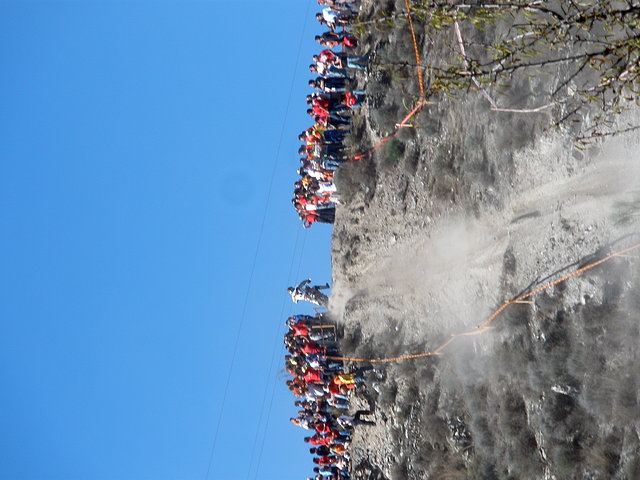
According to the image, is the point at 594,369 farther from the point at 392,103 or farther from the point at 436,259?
the point at 392,103

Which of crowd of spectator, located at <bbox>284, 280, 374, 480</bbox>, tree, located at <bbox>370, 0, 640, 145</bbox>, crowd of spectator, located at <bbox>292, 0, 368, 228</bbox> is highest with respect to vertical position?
crowd of spectator, located at <bbox>292, 0, 368, 228</bbox>

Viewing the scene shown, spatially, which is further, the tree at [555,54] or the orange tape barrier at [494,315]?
the orange tape barrier at [494,315]

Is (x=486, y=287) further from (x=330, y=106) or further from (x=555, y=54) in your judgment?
(x=330, y=106)

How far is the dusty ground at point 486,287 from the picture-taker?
38.8 ft

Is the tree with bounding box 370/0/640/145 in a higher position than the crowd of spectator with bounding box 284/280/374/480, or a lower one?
higher

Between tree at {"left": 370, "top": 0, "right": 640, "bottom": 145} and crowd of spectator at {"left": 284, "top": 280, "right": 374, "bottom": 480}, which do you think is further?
crowd of spectator at {"left": 284, "top": 280, "right": 374, "bottom": 480}

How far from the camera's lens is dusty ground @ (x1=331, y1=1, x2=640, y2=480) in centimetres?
1181

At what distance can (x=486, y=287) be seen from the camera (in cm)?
1527

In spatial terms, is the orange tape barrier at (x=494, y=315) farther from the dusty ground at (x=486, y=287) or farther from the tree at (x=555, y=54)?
the tree at (x=555, y=54)

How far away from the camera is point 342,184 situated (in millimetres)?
20953

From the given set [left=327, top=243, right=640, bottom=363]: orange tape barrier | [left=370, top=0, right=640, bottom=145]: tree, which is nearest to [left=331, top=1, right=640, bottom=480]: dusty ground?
[left=327, top=243, right=640, bottom=363]: orange tape barrier

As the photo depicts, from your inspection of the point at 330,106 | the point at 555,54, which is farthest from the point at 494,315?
the point at 330,106

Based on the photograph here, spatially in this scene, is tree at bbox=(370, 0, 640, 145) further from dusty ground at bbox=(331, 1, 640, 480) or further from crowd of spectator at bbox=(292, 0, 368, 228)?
crowd of spectator at bbox=(292, 0, 368, 228)

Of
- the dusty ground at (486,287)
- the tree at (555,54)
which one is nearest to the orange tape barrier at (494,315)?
the dusty ground at (486,287)
